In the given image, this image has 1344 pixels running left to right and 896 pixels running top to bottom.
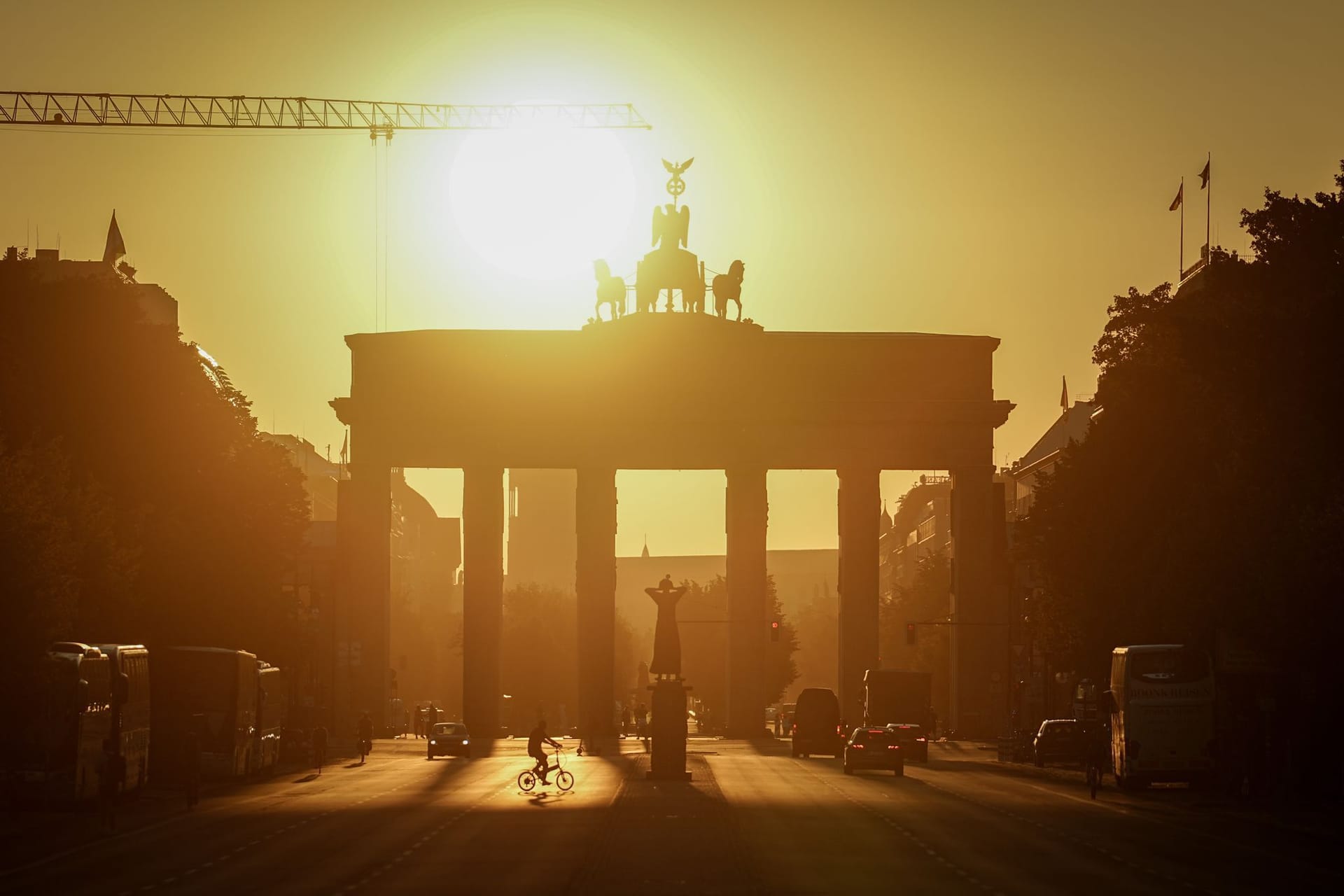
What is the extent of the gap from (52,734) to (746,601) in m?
67.4

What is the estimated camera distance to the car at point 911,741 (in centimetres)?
7412

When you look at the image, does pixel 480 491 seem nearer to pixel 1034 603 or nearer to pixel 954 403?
pixel 954 403

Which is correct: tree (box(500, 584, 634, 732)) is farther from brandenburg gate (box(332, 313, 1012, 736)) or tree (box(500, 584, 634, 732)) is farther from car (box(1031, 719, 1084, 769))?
car (box(1031, 719, 1084, 769))

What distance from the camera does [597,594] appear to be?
11431 centimetres

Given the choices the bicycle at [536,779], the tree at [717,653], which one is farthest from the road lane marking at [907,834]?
the tree at [717,653]

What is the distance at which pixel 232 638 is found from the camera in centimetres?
7769

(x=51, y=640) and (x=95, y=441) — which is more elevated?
(x=95, y=441)

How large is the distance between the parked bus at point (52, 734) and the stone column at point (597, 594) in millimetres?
62710

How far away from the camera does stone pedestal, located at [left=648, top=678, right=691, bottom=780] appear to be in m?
67.9

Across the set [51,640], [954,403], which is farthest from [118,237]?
[51,640]

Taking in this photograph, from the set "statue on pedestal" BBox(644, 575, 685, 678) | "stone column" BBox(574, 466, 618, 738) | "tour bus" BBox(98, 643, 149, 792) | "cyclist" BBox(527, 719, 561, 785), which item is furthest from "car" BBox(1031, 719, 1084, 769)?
"tour bus" BBox(98, 643, 149, 792)

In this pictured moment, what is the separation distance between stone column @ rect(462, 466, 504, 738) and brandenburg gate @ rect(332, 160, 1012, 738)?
0.36ft

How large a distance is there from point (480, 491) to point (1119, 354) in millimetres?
45539

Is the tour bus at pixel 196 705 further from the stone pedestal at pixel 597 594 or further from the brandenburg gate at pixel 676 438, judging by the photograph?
the brandenburg gate at pixel 676 438
